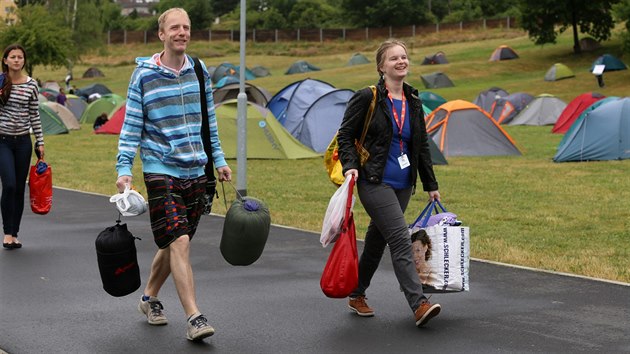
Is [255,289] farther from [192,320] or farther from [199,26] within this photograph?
[199,26]

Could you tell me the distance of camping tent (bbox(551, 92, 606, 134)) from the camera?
3216 centimetres

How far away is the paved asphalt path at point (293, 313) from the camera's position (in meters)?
6.67

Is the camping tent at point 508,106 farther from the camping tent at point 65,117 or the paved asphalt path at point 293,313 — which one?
the paved asphalt path at point 293,313

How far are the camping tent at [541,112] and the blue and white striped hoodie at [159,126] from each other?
103 ft

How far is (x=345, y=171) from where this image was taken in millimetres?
7137

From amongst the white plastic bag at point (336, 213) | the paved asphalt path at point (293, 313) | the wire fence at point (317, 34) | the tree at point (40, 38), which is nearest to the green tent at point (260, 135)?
the paved asphalt path at point (293, 313)

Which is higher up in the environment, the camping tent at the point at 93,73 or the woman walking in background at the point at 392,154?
the woman walking in background at the point at 392,154

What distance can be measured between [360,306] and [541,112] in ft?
101

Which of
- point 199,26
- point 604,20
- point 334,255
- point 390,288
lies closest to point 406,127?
point 334,255

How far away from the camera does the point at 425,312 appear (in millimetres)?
6934

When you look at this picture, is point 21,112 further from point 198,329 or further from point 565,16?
point 565,16

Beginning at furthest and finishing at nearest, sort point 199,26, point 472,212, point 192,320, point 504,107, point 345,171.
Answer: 1. point 199,26
2. point 504,107
3. point 472,212
4. point 345,171
5. point 192,320

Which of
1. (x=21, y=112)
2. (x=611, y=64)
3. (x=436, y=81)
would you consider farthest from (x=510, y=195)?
(x=436, y=81)

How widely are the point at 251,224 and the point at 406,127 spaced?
1.18m
